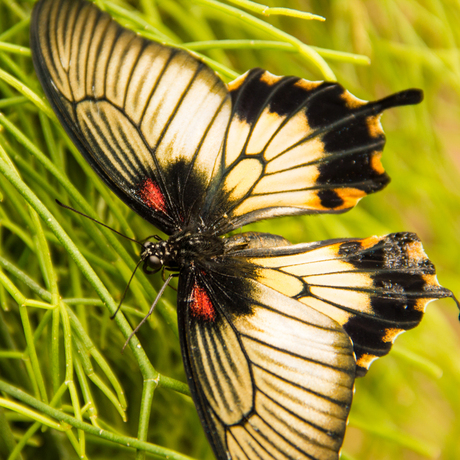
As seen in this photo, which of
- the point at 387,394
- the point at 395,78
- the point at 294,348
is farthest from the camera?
the point at 387,394

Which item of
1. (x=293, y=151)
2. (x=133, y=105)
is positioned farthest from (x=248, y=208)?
(x=133, y=105)

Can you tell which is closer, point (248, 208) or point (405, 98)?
point (405, 98)

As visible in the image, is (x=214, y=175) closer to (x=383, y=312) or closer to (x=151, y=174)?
(x=151, y=174)

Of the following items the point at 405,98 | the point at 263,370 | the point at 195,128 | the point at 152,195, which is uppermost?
the point at 405,98

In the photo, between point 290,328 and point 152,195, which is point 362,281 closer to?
point 290,328

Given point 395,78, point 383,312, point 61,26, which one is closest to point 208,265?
point 383,312

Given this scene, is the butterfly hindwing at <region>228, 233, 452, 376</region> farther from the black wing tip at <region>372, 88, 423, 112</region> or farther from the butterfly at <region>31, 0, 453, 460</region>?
the black wing tip at <region>372, 88, 423, 112</region>

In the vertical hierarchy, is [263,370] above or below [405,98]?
below
